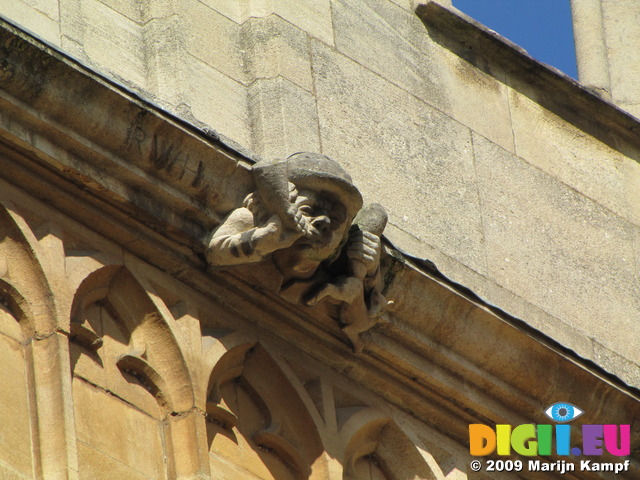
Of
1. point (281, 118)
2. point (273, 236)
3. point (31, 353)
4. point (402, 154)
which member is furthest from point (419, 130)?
point (31, 353)

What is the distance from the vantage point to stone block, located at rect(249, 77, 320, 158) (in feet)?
36.4

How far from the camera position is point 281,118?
36.8 feet

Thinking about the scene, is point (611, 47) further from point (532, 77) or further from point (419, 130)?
point (419, 130)

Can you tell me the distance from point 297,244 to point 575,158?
300 cm

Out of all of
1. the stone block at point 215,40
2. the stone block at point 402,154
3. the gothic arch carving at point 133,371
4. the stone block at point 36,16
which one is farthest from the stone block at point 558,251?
the stone block at point 36,16

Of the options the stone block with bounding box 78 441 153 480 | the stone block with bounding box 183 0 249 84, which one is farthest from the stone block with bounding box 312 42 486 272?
the stone block with bounding box 78 441 153 480

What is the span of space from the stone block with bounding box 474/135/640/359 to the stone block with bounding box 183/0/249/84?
1443mm

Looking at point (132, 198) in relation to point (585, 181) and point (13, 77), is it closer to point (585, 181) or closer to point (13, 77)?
point (13, 77)

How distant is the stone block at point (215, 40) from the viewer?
11313mm

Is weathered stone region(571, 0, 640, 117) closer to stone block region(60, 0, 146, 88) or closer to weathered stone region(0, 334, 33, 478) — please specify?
stone block region(60, 0, 146, 88)

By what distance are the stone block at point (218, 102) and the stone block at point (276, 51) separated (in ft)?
0.64

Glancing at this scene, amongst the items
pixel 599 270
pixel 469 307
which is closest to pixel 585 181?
pixel 599 270

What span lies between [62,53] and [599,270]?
11.9 feet

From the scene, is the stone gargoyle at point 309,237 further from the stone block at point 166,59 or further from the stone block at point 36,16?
the stone block at point 36,16
